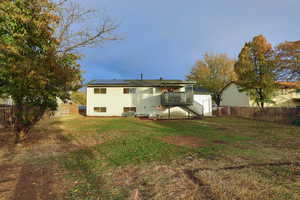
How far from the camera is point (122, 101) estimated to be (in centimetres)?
2022

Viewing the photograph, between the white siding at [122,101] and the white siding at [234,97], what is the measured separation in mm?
12272

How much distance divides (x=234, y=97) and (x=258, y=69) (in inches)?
408

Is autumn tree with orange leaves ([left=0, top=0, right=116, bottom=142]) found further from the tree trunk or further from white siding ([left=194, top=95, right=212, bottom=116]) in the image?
white siding ([left=194, top=95, right=212, bottom=116])

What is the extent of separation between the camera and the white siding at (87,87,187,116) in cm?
2003

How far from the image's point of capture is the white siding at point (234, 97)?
24.3 meters

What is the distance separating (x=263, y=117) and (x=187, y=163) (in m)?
16.7

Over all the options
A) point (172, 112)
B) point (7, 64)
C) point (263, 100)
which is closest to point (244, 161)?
point (7, 64)

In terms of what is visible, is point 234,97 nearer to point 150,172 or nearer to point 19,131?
point 150,172

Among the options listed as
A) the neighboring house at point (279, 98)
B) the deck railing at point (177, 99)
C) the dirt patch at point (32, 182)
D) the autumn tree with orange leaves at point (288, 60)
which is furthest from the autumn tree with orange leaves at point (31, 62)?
Answer: the neighboring house at point (279, 98)

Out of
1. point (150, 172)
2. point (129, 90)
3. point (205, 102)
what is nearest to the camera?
point (150, 172)

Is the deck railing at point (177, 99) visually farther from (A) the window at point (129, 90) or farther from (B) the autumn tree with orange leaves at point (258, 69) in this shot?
(B) the autumn tree with orange leaves at point (258, 69)

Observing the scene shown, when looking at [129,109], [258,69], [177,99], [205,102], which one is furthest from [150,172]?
[258,69]

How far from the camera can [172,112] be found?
65.7 ft

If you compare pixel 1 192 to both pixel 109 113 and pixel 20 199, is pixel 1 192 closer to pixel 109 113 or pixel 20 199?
pixel 20 199
